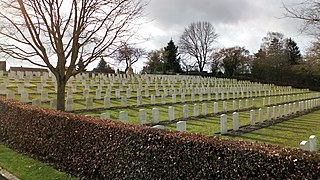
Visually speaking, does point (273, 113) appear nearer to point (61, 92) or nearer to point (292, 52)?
point (61, 92)

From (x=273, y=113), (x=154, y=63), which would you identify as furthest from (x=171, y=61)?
(x=273, y=113)

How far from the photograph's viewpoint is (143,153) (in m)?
5.64

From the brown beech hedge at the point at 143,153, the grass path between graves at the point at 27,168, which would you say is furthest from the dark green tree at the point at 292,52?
the grass path between graves at the point at 27,168

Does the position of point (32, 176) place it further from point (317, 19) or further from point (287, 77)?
point (287, 77)

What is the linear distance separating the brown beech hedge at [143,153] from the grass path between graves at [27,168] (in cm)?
22

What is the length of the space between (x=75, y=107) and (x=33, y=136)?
8.15 m

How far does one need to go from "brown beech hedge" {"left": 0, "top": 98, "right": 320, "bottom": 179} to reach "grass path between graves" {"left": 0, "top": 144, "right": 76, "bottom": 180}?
22 cm

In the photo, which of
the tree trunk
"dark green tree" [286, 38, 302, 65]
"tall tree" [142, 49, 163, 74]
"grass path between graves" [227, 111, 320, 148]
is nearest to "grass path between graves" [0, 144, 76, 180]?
the tree trunk

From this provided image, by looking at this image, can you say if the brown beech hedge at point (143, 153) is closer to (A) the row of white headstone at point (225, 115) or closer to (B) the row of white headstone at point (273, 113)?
(A) the row of white headstone at point (225, 115)

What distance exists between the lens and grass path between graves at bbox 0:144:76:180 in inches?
278

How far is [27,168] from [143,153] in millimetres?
3421

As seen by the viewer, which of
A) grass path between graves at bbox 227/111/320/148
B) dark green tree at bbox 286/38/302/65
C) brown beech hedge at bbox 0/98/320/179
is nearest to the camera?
brown beech hedge at bbox 0/98/320/179

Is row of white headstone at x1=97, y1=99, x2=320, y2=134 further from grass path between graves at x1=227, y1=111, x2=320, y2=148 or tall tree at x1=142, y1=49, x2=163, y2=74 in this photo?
tall tree at x1=142, y1=49, x2=163, y2=74

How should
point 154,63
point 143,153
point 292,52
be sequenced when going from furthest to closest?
point 154,63
point 292,52
point 143,153
